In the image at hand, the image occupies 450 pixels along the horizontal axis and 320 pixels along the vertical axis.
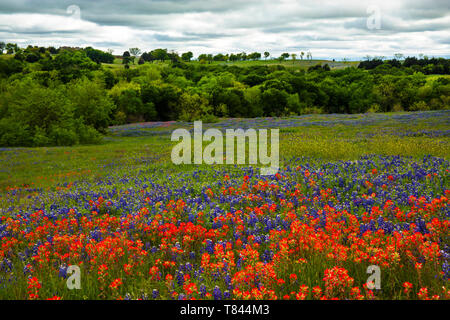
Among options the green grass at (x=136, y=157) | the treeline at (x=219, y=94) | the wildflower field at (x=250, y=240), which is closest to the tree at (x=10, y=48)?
the treeline at (x=219, y=94)

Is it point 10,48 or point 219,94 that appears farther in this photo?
point 10,48

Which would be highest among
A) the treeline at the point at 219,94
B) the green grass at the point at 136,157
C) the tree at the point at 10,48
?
the tree at the point at 10,48

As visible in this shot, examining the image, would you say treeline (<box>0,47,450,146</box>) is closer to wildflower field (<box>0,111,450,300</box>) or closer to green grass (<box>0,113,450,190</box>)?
green grass (<box>0,113,450,190</box>)

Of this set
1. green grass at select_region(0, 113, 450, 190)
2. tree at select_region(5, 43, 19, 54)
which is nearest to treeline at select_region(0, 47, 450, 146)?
green grass at select_region(0, 113, 450, 190)

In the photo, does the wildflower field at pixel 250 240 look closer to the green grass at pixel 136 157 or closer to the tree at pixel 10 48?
the green grass at pixel 136 157

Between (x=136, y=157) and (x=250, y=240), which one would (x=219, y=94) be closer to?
(x=136, y=157)

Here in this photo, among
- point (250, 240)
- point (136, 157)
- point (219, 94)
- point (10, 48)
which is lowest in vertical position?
point (136, 157)

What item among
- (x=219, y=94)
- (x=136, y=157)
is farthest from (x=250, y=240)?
(x=219, y=94)

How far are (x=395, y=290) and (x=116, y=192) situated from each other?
349 inches

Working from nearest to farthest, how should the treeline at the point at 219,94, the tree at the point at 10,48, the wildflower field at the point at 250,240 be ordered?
the wildflower field at the point at 250,240 < the treeline at the point at 219,94 < the tree at the point at 10,48

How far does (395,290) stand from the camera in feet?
13.9

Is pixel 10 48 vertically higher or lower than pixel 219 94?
higher

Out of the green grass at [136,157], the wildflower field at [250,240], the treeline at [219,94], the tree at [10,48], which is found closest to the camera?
the wildflower field at [250,240]
